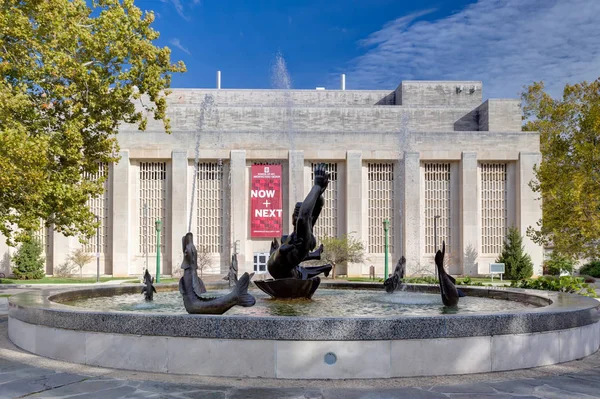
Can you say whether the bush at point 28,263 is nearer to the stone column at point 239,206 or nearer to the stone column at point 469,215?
the stone column at point 239,206

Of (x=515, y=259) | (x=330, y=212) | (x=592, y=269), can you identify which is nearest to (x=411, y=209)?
(x=330, y=212)

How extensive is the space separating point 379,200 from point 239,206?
1113cm

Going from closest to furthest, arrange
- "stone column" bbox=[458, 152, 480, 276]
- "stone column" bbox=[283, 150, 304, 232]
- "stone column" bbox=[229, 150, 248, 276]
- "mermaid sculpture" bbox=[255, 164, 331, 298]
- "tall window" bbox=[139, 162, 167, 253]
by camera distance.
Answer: "mermaid sculpture" bbox=[255, 164, 331, 298] < "stone column" bbox=[229, 150, 248, 276] < "stone column" bbox=[283, 150, 304, 232] < "stone column" bbox=[458, 152, 480, 276] < "tall window" bbox=[139, 162, 167, 253]

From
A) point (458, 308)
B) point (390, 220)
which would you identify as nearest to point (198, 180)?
point (390, 220)

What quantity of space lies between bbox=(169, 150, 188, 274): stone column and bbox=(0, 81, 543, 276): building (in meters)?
0.08

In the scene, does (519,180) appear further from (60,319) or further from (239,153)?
(60,319)

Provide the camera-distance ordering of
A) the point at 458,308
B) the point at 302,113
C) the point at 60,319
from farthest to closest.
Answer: the point at 302,113
the point at 458,308
the point at 60,319

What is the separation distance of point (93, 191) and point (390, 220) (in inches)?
1044

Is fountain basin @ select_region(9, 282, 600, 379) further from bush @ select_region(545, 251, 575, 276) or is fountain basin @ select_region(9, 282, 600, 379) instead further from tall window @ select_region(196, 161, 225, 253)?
tall window @ select_region(196, 161, 225, 253)

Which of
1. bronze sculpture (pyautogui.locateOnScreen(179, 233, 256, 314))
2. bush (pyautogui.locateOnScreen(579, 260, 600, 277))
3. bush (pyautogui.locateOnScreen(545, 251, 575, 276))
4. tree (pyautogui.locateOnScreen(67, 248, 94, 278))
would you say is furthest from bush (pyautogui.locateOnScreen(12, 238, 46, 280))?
bush (pyautogui.locateOnScreen(579, 260, 600, 277))

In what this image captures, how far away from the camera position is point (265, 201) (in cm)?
4269

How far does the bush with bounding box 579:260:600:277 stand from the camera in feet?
151

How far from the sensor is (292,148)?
140ft

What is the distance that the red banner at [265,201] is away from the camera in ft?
140
